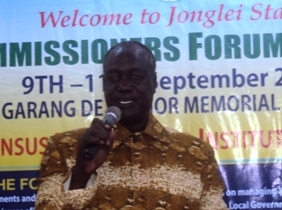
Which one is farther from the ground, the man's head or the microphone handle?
the man's head

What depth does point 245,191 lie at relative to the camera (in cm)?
210

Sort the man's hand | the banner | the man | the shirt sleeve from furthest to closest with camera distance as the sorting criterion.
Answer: the banner
the man
the shirt sleeve
the man's hand

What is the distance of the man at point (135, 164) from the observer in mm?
1725

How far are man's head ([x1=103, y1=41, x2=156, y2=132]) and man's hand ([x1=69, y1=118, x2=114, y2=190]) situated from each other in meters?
0.30

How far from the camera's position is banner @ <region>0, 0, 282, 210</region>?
2117 millimetres

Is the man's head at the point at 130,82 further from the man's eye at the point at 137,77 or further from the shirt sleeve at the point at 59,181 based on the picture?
the shirt sleeve at the point at 59,181

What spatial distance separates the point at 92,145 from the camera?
1372mm

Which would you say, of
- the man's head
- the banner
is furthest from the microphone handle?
the banner

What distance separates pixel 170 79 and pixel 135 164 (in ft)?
1.79

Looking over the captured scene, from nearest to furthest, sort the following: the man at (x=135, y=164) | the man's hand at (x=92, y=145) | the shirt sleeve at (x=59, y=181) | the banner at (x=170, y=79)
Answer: the man's hand at (x=92, y=145), the shirt sleeve at (x=59, y=181), the man at (x=135, y=164), the banner at (x=170, y=79)

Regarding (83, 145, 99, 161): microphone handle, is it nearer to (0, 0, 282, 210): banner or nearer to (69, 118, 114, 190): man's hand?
(69, 118, 114, 190): man's hand

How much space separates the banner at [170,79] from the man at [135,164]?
0.99 ft

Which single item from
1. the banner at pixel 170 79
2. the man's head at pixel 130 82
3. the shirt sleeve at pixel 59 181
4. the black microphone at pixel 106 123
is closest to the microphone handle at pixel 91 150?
the black microphone at pixel 106 123

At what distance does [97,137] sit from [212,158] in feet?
2.49
